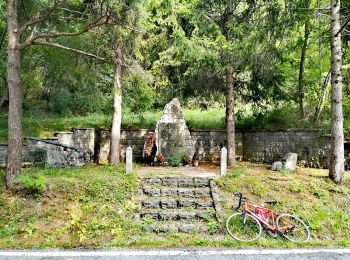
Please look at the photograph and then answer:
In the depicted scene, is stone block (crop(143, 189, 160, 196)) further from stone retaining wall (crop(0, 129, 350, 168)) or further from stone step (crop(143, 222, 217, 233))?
stone retaining wall (crop(0, 129, 350, 168))

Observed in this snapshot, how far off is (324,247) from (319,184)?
8.31 feet

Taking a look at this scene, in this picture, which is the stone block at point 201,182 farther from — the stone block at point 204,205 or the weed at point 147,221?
the weed at point 147,221

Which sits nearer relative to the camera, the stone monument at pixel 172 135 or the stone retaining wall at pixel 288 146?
the stone retaining wall at pixel 288 146

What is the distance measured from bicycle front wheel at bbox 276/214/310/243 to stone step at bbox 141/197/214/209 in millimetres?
1683

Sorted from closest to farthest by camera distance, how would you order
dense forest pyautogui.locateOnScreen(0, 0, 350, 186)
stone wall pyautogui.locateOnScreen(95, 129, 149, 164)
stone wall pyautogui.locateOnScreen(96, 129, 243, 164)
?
dense forest pyautogui.locateOnScreen(0, 0, 350, 186) < stone wall pyautogui.locateOnScreen(95, 129, 149, 164) < stone wall pyautogui.locateOnScreen(96, 129, 243, 164)

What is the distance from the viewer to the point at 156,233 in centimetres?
692

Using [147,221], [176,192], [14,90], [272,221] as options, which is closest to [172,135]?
[176,192]

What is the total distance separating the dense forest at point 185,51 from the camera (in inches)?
375

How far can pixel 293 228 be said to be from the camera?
691 cm

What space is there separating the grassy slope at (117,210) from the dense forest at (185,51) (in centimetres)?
191

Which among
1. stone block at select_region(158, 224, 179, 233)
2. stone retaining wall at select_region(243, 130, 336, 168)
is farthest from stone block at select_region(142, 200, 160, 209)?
stone retaining wall at select_region(243, 130, 336, 168)

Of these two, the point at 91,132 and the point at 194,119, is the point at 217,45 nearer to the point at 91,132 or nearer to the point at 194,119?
the point at 194,119

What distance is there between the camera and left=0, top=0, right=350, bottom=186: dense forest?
375 inches

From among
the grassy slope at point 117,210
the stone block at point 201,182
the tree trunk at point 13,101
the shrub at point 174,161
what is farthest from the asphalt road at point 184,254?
the shrub at point 174,161
